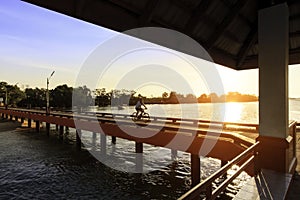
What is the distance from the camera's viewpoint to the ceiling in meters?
3.80

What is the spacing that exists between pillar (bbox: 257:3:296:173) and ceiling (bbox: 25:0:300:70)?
0.51 metres

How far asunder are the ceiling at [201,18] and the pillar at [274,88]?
20.2 inches

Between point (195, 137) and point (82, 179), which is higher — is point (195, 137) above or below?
above

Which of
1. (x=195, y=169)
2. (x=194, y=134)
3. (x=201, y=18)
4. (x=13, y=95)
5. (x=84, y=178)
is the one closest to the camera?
(x=201, y=18)

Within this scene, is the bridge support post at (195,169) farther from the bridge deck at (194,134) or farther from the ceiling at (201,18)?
the ceiling at (201,18)

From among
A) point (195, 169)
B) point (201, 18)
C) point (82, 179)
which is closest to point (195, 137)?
point (195, 169)

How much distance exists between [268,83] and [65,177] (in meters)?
10.2

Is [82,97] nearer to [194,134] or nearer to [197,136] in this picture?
[194,134]

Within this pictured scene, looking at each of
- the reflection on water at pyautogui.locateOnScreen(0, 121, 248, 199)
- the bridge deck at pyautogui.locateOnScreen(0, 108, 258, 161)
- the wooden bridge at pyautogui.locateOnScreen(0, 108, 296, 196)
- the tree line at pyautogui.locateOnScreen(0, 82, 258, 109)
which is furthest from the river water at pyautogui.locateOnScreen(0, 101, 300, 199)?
the tree line at pyautogui.locateOnScreen(0, 82, 258, 109)

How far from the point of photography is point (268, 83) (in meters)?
4.54

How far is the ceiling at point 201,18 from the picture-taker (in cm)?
380

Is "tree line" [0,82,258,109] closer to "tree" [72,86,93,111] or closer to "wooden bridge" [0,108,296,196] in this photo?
"tree" [72,86,93,111]

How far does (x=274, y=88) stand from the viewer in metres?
4.46

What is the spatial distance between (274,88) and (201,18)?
85.7 inches
